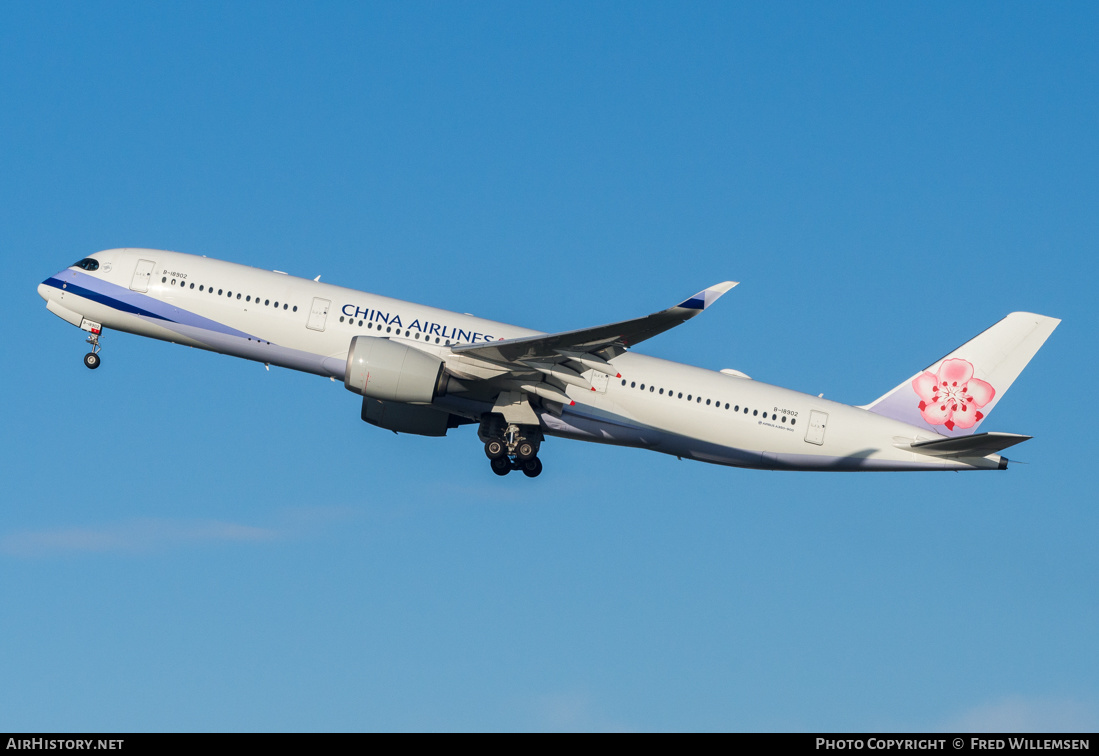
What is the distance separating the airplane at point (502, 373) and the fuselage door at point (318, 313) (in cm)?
3

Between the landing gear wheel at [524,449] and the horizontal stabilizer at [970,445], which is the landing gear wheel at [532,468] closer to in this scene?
the landing gear wheel at [524,449]

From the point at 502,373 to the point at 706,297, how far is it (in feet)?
22.1

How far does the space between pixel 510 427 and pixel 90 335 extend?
12985 mm

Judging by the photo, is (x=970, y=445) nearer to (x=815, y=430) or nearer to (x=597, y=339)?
(x=815, y=430)

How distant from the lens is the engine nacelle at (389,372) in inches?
1206

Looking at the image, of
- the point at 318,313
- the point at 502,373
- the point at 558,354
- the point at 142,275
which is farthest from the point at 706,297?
the point at 142,275

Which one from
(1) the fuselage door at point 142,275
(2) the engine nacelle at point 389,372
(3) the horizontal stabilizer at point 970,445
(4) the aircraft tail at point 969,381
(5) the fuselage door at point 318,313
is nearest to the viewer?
(2) the engine nacelle at point 389,372

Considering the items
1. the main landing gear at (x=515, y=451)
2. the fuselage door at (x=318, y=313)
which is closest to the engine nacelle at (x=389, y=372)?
the fuselage door at (x=318, y=313)

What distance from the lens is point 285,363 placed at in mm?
33125

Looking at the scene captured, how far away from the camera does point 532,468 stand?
34.2 metres

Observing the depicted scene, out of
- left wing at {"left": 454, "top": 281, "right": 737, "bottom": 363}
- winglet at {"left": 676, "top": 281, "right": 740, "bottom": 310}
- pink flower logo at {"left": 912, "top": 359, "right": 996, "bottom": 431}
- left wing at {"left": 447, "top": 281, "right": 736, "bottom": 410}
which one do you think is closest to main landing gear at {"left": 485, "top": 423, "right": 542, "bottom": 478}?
left wing at {"left": 447, "top": 281, "right": 736, "bottom": 410}
